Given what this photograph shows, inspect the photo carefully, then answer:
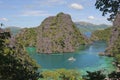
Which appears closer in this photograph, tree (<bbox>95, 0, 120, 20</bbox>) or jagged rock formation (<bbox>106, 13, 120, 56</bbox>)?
tree (<bbox>95, 0, 120, 20</bbox>)

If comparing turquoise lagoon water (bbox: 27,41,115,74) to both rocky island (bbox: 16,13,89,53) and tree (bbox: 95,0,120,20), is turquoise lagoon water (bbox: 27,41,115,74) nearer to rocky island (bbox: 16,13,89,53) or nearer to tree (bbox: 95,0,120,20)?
rocky island (bbox: 16,13,89,53)

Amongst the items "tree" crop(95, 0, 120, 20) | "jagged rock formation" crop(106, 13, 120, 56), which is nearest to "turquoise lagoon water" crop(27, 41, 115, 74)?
"jagged rock formation" crop(106, 13, 120, 56)

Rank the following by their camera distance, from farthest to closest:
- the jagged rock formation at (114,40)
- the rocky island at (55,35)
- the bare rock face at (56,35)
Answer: the bare rock face at (56,35)
the rocky island at (55,35)
the jagged rock formation at (114,40)

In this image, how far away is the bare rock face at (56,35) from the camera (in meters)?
162

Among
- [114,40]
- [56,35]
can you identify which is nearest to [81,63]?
[114,40]

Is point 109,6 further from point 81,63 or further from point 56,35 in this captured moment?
point 56,35

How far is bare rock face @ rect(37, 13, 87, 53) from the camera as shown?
531 feet

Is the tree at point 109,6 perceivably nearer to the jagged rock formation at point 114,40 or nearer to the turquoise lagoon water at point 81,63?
the turquoise lagoon water at point 81,63

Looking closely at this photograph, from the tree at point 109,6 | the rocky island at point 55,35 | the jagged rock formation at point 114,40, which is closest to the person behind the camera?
the tree at point 109,6

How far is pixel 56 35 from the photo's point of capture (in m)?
172

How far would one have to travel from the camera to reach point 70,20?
7697 inches

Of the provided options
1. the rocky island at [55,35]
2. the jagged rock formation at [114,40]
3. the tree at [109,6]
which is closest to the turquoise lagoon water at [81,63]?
the jagged rock formation at [114,40]

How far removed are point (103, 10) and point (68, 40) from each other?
528 feet

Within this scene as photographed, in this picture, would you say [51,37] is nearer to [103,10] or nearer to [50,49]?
[50,49]
